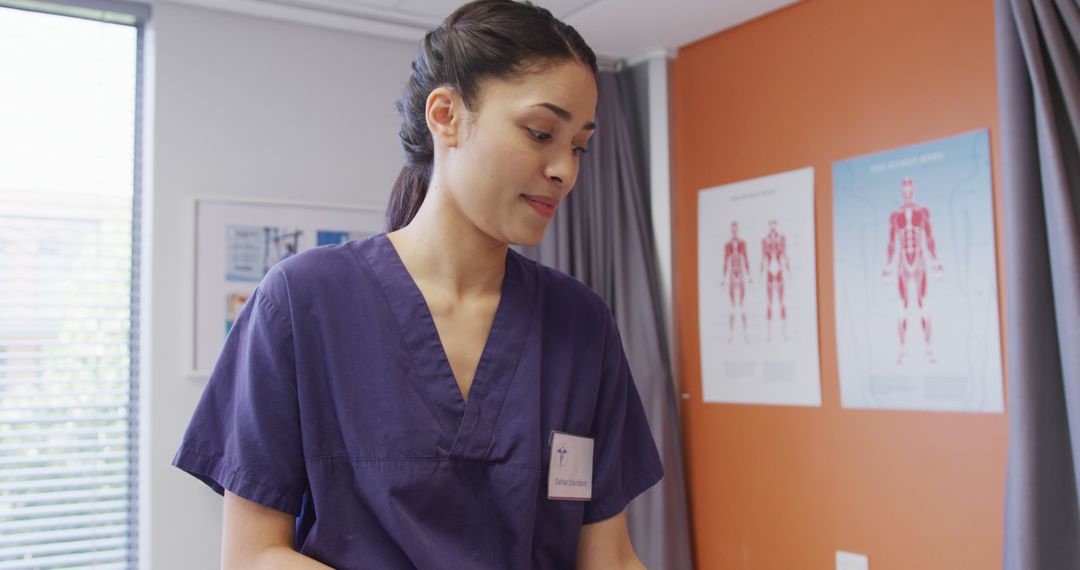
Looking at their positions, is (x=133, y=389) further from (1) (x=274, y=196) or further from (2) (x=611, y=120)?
(2) (x=611, y=120)

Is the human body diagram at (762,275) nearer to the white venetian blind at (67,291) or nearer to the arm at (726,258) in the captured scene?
the arm at (726,258)

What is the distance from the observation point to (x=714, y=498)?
10.8ft

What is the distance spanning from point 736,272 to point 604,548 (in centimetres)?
196

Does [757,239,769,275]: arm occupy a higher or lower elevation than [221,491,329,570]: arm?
higher

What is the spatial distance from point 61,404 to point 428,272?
201 centimetres

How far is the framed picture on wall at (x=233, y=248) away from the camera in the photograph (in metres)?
2.98

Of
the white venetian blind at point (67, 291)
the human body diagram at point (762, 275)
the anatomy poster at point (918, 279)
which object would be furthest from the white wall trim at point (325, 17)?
the anatomy poster at point (918, 279)

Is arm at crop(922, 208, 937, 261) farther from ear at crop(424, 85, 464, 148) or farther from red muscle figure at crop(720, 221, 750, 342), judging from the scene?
ear at crop(424, 85, 464, 148)

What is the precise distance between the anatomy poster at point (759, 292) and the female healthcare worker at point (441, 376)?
68.7 inches

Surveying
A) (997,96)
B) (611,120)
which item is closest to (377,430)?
(997,96)

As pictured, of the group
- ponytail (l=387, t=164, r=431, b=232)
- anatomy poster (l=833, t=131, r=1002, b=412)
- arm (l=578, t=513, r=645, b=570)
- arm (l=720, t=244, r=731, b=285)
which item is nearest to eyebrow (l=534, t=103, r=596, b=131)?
ponytail (l=387, t=164, r=431, b=232)

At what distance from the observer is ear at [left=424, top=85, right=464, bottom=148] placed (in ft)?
4.15

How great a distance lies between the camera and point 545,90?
121 centimetres

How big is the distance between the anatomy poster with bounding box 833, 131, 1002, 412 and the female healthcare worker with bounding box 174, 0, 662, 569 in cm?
151
